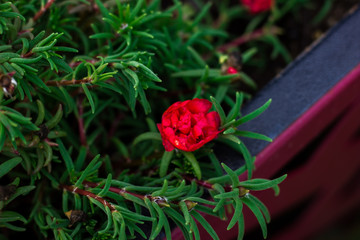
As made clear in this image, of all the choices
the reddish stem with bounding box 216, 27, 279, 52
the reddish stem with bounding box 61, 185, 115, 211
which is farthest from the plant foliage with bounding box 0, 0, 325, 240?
the reddish stem with bounding box 216, 27, 279, 52

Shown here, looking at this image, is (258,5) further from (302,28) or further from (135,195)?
(135,195)

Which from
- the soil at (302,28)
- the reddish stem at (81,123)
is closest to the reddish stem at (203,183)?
the reddish stem at (81,123)

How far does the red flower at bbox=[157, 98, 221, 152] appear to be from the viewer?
737 millimetres

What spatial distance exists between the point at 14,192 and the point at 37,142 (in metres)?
0.09

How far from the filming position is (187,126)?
73 centimetres

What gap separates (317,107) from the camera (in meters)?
0.92

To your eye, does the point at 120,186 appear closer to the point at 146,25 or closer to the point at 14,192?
the point at 14,192

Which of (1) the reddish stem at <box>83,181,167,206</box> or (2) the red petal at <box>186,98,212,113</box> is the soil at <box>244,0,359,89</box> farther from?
(1) the reddish stem at <box>83,181,167,206</box>

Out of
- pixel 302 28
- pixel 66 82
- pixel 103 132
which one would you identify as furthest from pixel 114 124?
pixel 302 28

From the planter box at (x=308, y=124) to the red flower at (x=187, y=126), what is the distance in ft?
0.47

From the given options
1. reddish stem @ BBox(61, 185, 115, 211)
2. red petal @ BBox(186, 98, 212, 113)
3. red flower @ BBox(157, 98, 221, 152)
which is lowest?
reddish stem @ BBox(61, 185, 115, 211)

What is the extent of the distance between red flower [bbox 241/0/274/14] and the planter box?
0.24m

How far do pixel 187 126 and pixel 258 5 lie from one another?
2.06ft

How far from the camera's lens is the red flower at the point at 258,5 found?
1.22m
